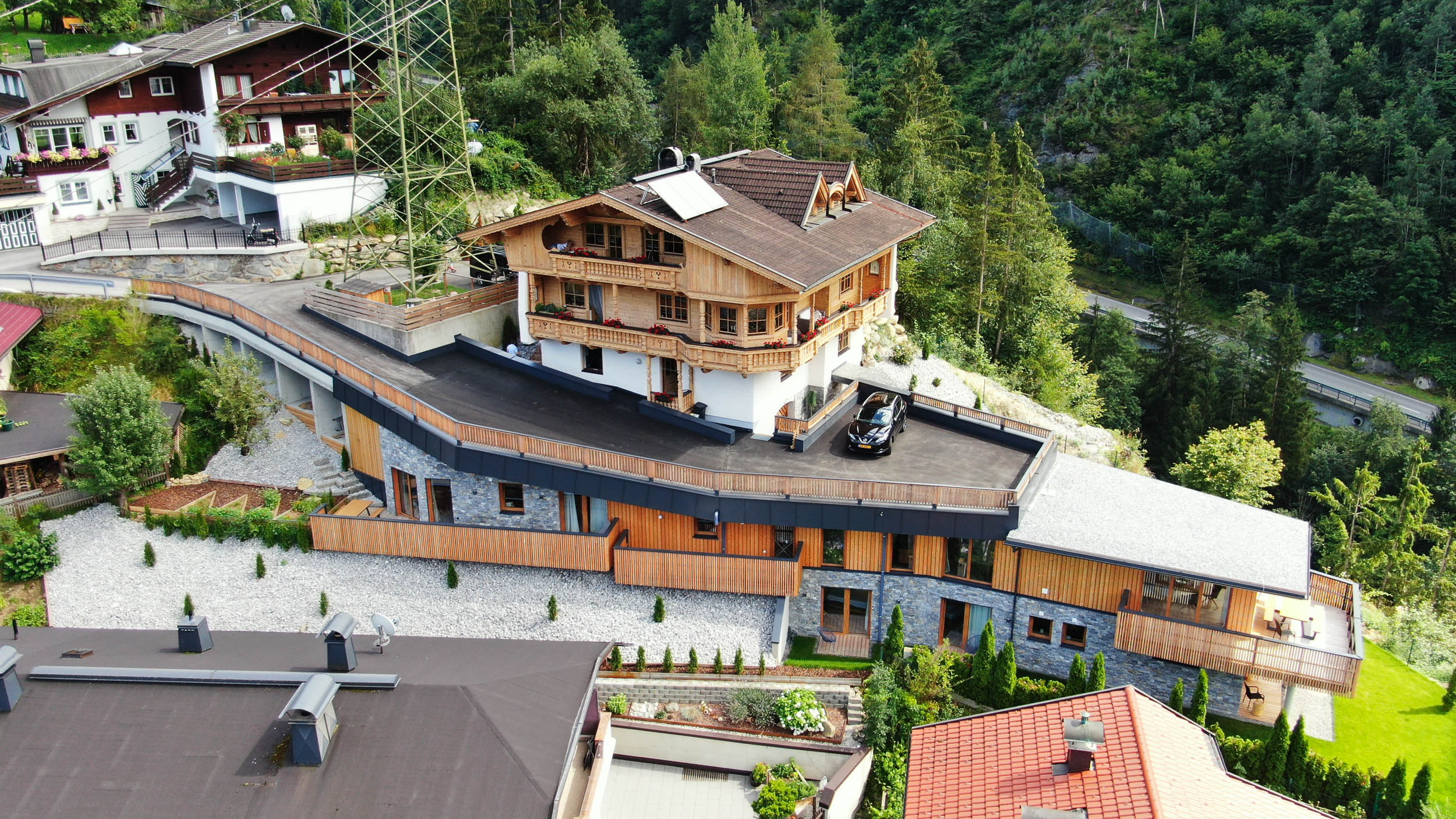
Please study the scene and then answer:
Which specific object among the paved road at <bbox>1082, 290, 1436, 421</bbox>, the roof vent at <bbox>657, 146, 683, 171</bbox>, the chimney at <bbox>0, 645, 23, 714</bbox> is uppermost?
the roof vent at <bbox>657, 146, 683, 171</bbox>

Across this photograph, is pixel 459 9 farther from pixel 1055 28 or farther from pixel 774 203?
pixel 1055 28

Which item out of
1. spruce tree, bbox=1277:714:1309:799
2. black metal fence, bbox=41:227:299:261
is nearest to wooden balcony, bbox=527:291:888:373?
spruce tree, bbox=1277:714:1309:799

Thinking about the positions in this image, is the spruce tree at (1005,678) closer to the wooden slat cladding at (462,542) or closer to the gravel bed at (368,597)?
the gravel bed at (368,597)

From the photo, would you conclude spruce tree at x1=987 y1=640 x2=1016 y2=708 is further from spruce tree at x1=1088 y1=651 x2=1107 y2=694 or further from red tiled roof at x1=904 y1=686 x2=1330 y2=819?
red tiled roof at x1=904 y1=686 x2=1330 y2=819

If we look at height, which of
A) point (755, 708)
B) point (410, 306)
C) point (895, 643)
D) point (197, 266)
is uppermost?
point (197, 266)

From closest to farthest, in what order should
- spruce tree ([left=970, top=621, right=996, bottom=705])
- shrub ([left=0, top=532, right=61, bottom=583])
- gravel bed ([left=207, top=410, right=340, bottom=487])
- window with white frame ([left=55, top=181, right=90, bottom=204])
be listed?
spruce tree ([left=970, top=621, right=996, bottom=705]), shrub ([left=0, top=532, right=61, bottom=583]), gravel bed ([left=207, top=410, right=340, bottom=487]), window with white frame ([left=55, top=181, right=90, bottom=204])

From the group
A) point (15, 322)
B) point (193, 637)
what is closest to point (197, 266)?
point (15, 322)

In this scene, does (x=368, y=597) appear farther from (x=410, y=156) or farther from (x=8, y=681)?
(x=410, y=156)
